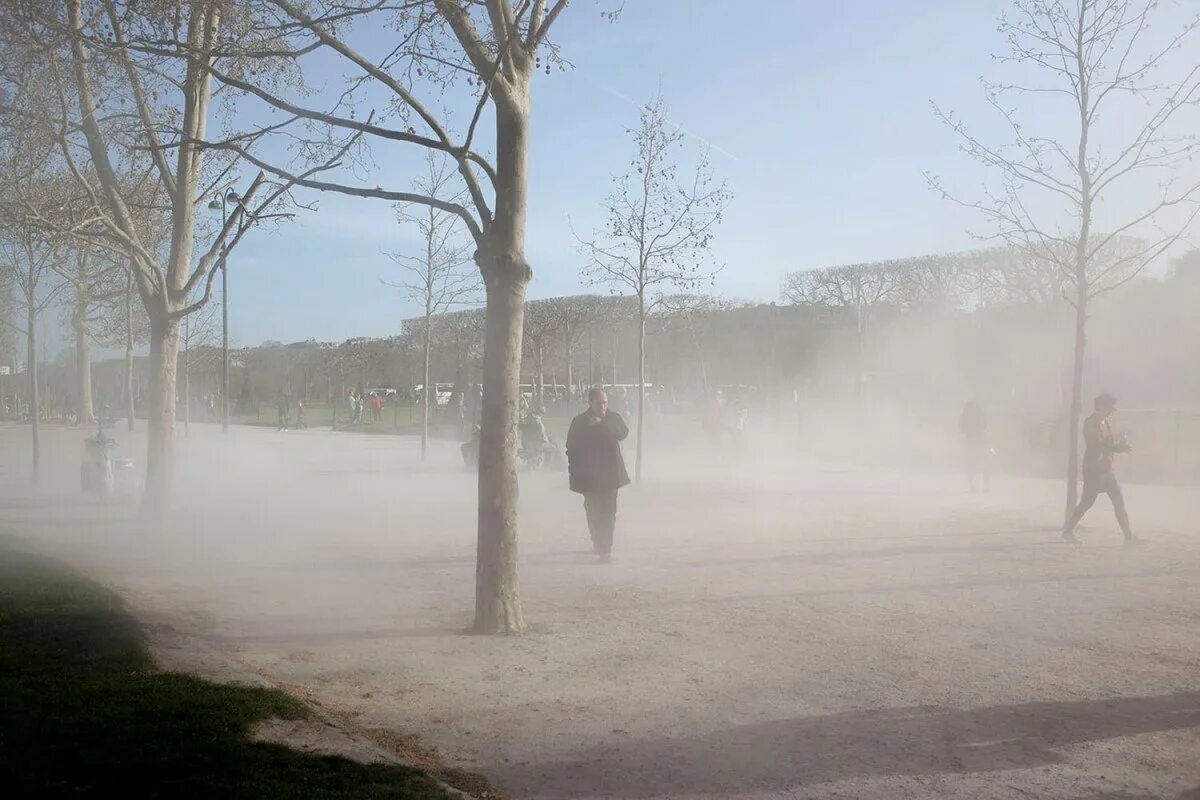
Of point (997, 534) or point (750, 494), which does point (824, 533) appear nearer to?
point (997, 534)

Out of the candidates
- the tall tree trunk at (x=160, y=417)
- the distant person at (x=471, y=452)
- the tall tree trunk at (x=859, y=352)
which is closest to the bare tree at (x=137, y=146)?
the tall tree trunk at (x=160, y=417)

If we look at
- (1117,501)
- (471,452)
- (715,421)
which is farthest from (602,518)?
(715,421)

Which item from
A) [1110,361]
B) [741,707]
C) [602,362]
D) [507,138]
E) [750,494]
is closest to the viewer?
[741,707]

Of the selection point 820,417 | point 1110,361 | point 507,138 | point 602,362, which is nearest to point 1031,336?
point 1110,361

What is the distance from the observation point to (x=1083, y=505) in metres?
12.0

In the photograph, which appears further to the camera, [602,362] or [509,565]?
[602,362]

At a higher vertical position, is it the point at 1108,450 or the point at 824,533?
the point at 1108,450

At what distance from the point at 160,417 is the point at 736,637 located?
9748mm

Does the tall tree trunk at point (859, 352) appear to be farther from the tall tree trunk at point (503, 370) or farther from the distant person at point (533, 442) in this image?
the tall tree trunk at point (503, 370)

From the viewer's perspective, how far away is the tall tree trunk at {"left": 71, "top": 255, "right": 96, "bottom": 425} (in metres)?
23.1

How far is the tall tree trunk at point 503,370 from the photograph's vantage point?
7.65 m

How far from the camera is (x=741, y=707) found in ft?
19.7

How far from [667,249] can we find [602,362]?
135 feet

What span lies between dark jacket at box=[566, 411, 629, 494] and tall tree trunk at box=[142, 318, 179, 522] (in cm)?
638
